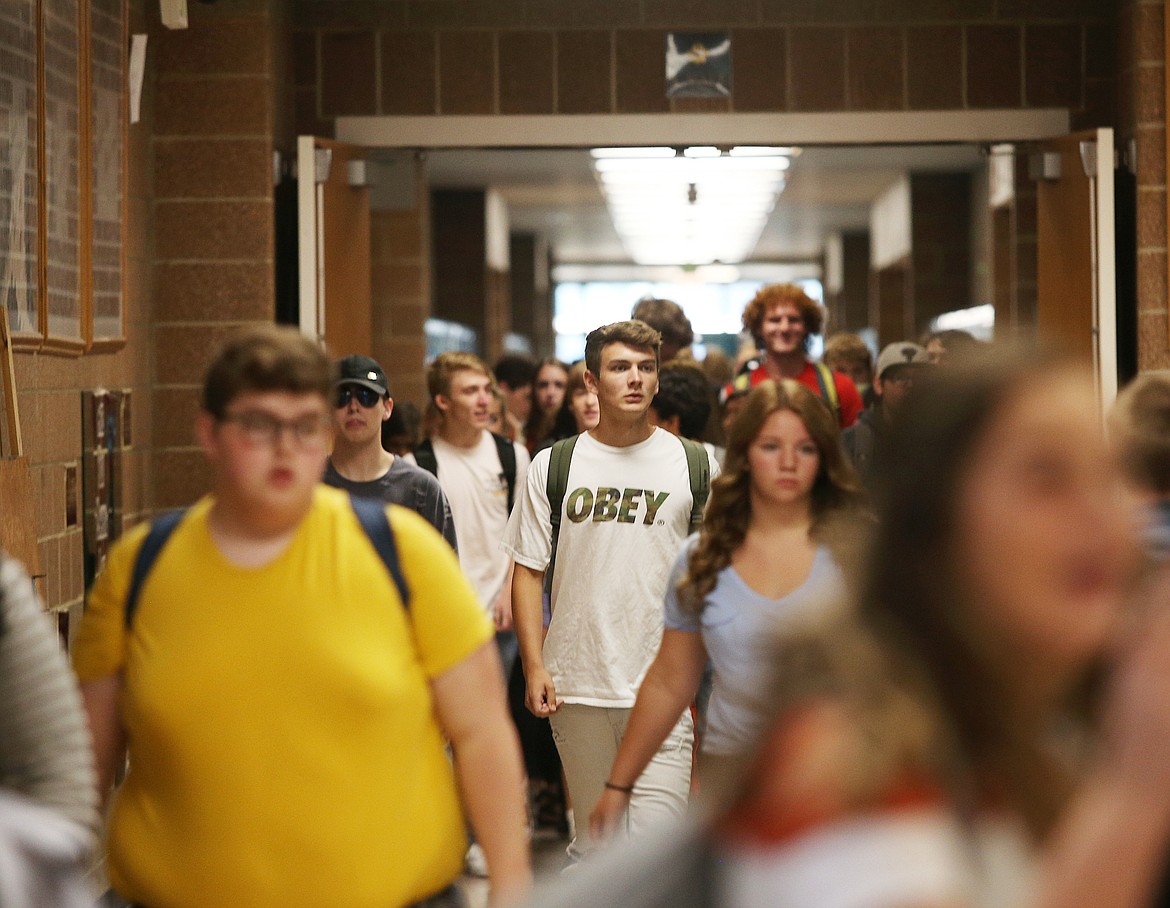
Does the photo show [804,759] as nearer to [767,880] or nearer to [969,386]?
[767,880]

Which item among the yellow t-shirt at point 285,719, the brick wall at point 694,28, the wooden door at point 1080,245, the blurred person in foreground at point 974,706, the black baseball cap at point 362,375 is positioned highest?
the brick wall at point 694,28

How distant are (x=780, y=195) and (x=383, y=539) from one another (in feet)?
43.7

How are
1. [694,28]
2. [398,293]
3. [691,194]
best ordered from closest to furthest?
1. [694,28]
2. [398,293]
3. [691,194]

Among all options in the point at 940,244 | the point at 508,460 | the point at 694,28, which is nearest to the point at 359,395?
the point at 508,460

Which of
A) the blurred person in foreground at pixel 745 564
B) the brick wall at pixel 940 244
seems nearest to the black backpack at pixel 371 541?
the blurred person in foreground at pixel 745 564

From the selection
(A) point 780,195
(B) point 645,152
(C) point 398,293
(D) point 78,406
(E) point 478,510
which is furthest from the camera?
(A) point 780,195

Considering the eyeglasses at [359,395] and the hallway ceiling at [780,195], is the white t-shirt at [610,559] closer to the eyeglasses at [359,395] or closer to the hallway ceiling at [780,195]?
the eyeglasses at [359,395]

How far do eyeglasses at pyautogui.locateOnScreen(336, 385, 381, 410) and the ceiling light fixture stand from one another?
2876mm

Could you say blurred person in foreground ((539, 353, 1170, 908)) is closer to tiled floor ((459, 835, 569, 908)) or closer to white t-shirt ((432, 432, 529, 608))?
tiled floor ((459, 835, 569, 908))

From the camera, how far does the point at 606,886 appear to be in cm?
99

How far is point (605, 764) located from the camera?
407 centimetres

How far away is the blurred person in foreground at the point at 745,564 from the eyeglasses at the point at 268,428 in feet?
3.49

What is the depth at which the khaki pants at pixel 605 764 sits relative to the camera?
3.90 meters

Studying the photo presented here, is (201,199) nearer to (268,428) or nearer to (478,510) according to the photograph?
(478,510)
